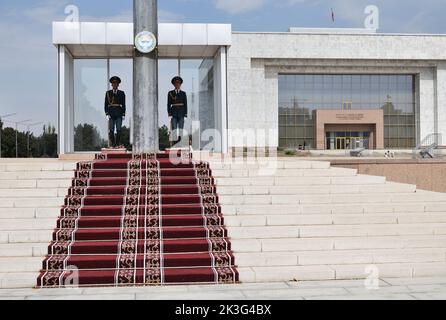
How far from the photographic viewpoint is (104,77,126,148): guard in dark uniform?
12.0m

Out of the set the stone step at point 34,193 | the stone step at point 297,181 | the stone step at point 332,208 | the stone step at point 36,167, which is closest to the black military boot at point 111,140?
the stone step at point 36,167

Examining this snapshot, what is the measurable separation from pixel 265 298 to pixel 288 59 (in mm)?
36669

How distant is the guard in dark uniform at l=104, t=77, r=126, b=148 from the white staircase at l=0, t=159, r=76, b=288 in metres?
2.95

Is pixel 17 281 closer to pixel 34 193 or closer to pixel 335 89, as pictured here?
pixel 34 193

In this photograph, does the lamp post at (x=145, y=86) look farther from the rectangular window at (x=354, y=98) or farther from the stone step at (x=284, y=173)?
the rectangular window at (x=354, y=98)

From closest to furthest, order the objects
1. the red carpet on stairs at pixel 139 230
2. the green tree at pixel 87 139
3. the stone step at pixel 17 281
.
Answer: the stone step at pixel 17 281 → the red carpet on stairs at pixel 139 230 → the green tree at pixel 87 139

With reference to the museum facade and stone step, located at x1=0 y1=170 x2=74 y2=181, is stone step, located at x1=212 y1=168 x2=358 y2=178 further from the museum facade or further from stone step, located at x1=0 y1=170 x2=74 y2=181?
the museum facade

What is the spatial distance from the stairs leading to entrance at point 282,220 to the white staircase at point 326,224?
14mm

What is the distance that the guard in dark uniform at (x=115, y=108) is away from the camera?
11992 millimetres

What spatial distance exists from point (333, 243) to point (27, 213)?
4347mm

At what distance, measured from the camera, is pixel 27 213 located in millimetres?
7582

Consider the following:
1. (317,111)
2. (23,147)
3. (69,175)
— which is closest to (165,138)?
(69,175)

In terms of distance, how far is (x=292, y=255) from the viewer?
668cm

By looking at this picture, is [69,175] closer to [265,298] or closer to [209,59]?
[265,298]
